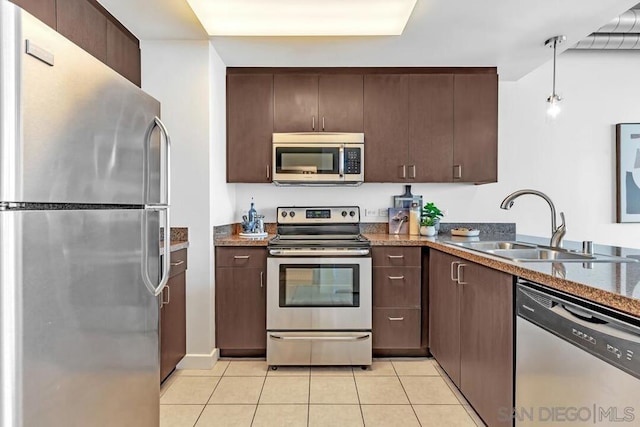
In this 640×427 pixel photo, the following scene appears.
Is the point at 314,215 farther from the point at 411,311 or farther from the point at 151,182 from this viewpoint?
the point at 151,182

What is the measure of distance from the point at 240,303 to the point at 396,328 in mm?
1167

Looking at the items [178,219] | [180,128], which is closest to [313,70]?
[180,128]

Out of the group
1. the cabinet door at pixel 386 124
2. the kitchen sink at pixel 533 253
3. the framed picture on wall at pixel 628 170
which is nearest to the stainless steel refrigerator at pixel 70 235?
the kitchen sink at pixel 533 253

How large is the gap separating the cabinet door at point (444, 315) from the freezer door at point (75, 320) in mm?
1686

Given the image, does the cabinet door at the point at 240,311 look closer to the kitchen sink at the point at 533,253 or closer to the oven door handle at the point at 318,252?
the oven door handle at the point at 318,252

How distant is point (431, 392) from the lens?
2496 millimetres

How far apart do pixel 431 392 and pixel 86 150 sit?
231cm

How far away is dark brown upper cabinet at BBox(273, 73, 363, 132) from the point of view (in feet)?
10.8

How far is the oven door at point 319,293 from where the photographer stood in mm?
2844

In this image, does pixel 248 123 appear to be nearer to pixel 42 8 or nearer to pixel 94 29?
pixel 94 29

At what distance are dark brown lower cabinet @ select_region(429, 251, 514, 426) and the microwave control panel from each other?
0.93 m

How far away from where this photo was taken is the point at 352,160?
327cm

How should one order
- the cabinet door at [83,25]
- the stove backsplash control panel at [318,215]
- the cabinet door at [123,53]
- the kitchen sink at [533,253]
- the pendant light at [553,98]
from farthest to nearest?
the stove backsplash control panel at [318,215], the pendant light at [553,98], the cabinet door at [123,53], the cabinet door at [83,25], the kitchen sink at [533,253]

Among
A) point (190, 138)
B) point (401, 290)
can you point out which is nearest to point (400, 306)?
point (401, 290)
